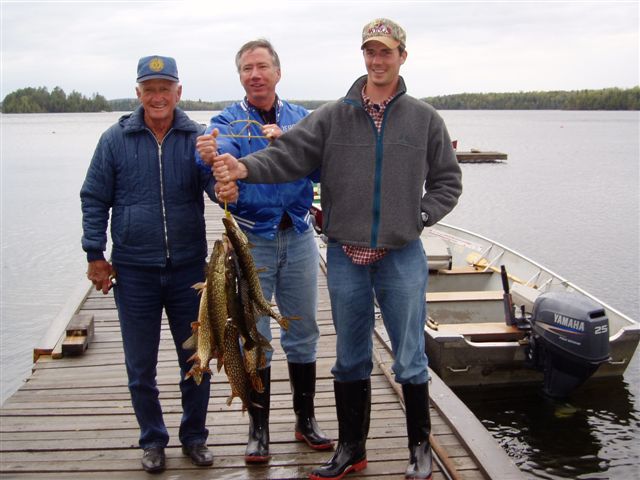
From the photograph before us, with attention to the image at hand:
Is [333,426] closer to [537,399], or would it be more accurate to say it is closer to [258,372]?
[258,372]

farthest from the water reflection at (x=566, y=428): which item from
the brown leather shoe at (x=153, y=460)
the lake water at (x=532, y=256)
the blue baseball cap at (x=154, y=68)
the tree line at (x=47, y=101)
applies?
the tree line at (x=47, y=101)

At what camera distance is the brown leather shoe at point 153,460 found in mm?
3557

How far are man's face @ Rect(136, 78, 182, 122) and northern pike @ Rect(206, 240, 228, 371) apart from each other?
2.47ft

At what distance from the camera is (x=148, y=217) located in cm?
333

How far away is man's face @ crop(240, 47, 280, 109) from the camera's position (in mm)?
3400

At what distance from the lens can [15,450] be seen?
152 inches

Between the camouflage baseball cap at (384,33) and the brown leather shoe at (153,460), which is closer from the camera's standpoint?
the camouflage baseball cap at (384,33)

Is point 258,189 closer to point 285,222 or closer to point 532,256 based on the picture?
point 285,222

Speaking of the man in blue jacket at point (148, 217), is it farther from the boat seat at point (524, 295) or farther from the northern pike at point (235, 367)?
the boat seat at point (524, 295)

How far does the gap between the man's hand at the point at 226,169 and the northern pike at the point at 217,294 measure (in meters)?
0.28

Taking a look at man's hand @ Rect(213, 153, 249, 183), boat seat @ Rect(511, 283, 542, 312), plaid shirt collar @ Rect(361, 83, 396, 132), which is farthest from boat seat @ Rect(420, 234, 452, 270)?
man's hand @ Rect(213, 153, 249, 183)

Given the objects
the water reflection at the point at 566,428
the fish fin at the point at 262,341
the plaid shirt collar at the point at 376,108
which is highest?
the plaid shirt collar at the point at 376,108

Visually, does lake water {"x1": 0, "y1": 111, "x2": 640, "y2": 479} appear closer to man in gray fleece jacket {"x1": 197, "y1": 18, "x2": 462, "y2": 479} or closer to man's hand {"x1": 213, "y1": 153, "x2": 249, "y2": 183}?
man in gray fleece jacket {"x1": 197, "y1": 18, "x2": 462, "y2": 479}

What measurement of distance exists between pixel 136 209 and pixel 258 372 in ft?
3.42
